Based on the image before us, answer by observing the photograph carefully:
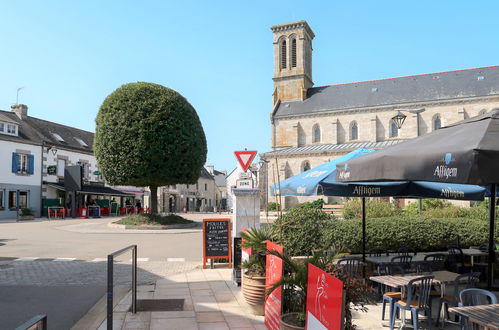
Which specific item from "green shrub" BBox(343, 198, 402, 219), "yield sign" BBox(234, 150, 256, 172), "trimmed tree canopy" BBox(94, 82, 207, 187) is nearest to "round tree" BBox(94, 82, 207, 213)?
"trimmed tree canopy" BBox(94, 82, 207, 187)

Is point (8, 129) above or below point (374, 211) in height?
above

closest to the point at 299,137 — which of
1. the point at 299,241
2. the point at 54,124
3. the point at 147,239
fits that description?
the point at 54,124

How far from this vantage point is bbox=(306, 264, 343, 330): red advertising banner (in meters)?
2.78

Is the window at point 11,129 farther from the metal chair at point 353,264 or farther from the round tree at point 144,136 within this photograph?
the metal chair at point 353,264

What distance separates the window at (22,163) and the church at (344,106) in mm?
20869

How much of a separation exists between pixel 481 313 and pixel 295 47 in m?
53.3

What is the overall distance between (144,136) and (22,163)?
16407 mm

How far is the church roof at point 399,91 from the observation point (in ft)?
144

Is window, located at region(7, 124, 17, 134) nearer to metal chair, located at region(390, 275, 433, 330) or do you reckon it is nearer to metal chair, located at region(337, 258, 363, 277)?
metal chair, located at region(337, 258, 363, 277)

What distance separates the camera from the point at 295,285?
13.8 feet

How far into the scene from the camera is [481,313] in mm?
3402

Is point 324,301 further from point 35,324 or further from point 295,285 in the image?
point 35,324

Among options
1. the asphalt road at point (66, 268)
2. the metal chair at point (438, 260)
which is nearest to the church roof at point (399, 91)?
the asphalt road at point (66, 268)

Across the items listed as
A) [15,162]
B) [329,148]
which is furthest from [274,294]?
[329,148]
